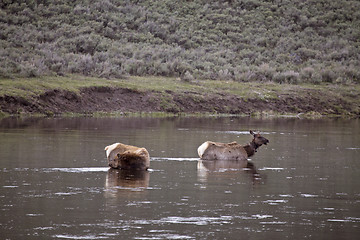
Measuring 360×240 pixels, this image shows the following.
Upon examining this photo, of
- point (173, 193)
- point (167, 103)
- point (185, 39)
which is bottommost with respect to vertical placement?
point (173, 193)

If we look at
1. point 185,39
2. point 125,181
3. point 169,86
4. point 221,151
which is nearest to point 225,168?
point 221,151

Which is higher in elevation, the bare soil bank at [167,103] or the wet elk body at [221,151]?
the bare soil bank at [167,103]

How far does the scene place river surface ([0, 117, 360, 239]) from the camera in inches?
428

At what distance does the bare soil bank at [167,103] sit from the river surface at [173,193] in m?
14.4

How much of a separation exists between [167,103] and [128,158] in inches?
1121

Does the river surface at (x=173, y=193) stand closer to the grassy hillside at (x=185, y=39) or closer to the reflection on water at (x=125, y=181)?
the reflection on water at (x=125, y=181)

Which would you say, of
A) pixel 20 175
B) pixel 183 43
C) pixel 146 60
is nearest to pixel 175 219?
pixel 20 175

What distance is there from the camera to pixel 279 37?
70875 mm

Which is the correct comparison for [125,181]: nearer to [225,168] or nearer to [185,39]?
[225,168]

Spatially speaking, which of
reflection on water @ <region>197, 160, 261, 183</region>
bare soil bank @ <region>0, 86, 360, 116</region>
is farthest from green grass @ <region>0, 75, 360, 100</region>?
reflection on water @ <region>197, 160, 261, 183</region>

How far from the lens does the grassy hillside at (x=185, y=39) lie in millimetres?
52969

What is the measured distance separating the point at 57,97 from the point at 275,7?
4139 cm

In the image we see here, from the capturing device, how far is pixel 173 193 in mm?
14141

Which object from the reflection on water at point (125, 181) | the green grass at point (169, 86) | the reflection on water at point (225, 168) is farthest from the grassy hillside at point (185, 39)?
the reflection on water at point (125, 181)
